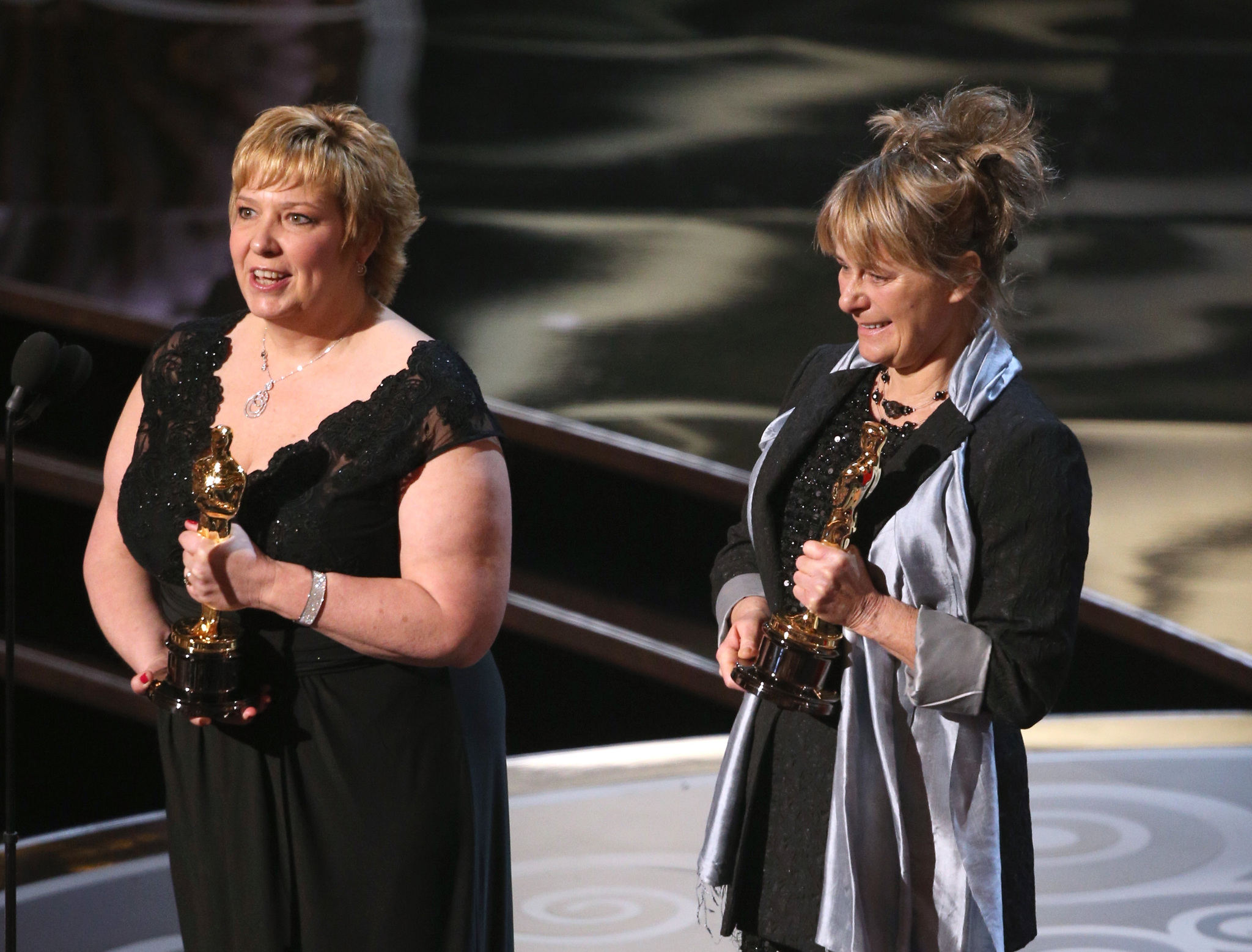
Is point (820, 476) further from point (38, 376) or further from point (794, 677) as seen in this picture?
point (38, 376)

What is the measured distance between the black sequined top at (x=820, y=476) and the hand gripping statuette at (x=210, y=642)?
0.70 m

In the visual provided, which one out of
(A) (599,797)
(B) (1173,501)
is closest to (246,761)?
(A) (599,797)

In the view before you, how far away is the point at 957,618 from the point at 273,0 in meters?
9.64

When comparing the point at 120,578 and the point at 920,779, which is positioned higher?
the point at 120,578

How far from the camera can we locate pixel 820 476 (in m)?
1.91

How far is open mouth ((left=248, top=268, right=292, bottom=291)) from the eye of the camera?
189 cm

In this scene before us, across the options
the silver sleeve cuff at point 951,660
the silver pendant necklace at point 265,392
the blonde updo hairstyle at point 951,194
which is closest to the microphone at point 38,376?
the silver pendant necklace at point 265,392

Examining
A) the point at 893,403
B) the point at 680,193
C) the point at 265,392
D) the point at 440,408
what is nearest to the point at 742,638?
the point at 893,403

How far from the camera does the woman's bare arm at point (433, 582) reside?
1.83m

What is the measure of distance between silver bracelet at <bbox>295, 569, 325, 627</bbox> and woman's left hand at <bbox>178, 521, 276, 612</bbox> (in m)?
0.05

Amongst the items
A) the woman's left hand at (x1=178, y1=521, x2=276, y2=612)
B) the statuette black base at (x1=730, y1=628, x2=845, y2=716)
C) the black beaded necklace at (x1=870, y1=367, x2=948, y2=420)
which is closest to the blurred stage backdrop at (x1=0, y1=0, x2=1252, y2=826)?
the black beaded necklace at (x1=870, y1=367, x2=948, y2=420)

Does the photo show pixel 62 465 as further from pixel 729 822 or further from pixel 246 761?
pixel 729 822

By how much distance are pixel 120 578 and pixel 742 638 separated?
897 mm

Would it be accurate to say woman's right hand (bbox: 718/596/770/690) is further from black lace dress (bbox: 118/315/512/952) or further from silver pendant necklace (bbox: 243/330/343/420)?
silver pendant necklace (bbox: 243/330/343/420)
